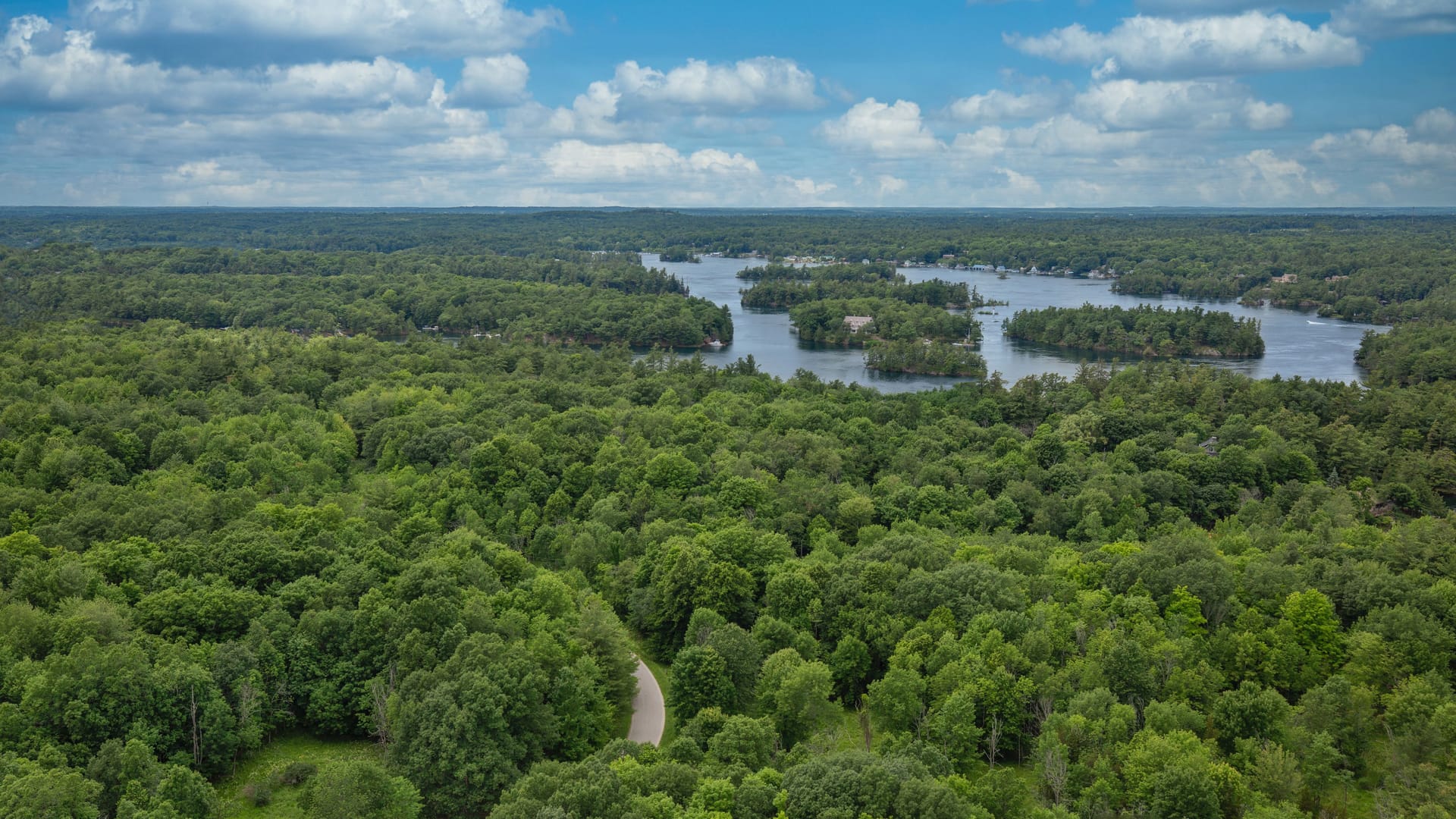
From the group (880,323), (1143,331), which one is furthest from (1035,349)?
(880,323)

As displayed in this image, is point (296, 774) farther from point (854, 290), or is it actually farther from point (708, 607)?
point (854, 290)

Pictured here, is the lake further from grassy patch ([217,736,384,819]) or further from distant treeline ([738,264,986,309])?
grassy patch ([217,736,384,819])

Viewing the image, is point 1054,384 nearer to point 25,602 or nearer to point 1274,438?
point 1274,438

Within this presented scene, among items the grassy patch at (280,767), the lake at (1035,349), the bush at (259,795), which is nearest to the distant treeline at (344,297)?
the lake at (1035,349)

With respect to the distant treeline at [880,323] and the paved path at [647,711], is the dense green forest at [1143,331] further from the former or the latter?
the paved path at [647,711]

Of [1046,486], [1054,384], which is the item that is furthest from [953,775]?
[1054,384]

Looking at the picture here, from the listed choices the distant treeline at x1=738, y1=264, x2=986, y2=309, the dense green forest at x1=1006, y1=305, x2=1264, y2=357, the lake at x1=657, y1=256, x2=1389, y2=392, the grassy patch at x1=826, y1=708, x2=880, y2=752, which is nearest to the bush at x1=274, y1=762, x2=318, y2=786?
the grassy patch at x1=826, y1=708, x2=880, y2=752
